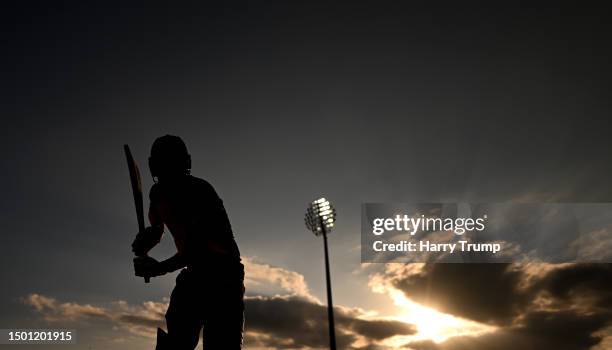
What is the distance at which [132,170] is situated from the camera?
14.2 feet

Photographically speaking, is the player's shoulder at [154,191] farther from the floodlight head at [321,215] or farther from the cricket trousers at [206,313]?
the floodlight head at [321,215]

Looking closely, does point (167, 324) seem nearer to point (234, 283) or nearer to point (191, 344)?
point (191, 344)

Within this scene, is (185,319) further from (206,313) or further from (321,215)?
(321,215)

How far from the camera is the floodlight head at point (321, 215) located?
37.4 meters

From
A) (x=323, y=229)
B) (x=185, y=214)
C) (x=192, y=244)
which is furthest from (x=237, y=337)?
(x=323, y=229)

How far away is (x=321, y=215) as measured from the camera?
37.8 metres

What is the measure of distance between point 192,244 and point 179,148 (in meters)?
0.75

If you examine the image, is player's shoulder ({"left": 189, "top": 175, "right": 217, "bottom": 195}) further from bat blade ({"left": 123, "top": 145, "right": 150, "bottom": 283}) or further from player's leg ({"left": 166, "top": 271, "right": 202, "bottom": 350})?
bat blade ({"left": 123, "top": 145, "right": 150, "bottom": 283})

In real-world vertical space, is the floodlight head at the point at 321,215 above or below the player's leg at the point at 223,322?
above

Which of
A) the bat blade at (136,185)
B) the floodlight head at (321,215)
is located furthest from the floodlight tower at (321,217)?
the bat blade at (136,185)

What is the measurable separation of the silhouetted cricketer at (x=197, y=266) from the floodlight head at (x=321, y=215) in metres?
33.6

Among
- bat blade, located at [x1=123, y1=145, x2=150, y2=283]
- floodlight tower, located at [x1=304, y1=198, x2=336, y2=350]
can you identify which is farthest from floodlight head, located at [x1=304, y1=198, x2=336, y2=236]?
bat blade, located at [x1=123, y1=145, x2=150, y2=283]

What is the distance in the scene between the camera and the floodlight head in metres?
37.4

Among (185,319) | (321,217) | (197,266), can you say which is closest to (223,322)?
(185,319)
